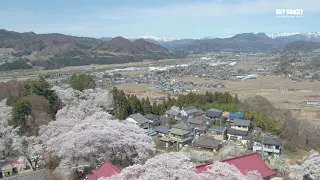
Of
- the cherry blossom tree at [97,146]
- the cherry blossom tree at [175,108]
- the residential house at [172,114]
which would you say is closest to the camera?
the cherry blossom tree at [97,146]

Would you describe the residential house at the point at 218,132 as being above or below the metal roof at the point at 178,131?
below

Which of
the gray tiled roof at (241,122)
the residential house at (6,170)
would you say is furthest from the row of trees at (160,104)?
the residential house at (6,170)

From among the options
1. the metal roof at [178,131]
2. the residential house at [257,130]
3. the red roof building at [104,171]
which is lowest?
the residential house at [257,130]

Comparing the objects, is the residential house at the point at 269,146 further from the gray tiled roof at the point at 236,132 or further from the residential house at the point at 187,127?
the residential house at the point at 187,127

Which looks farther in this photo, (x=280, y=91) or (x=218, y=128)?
(x=280, y=91)

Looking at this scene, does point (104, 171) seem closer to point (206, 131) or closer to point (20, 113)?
point (20, 113)

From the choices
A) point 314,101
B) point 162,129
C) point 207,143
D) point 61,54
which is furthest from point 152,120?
point 61,54

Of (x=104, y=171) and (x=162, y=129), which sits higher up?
(x=104, y=171)
